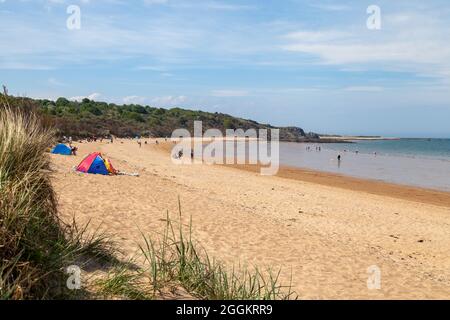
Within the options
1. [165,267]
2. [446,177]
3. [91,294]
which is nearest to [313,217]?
[165,267]

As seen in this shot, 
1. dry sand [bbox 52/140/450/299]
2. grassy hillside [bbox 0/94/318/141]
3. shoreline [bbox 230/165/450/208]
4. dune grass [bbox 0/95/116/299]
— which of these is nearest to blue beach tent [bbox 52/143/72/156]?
dry sand [bbox 52/140/450/299]

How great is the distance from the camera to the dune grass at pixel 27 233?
353 centimetres

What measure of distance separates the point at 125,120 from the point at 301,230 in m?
84.1

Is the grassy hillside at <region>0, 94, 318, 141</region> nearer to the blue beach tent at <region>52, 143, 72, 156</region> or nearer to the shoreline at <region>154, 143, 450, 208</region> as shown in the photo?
the blue beach tent at <region>52, 143, 72, 156</region>

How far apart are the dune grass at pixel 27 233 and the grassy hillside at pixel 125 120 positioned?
3330 cm

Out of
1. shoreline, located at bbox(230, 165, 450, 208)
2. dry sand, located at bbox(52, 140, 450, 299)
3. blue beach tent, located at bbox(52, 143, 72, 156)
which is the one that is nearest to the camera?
dry sand, located at bbox(52, 140, 450, 299)

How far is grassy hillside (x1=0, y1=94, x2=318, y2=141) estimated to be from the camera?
199 ft

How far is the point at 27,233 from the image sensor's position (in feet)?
12.6

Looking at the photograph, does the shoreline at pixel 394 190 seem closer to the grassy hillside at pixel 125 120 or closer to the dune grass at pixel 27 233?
the dune grass at pixel 27 233

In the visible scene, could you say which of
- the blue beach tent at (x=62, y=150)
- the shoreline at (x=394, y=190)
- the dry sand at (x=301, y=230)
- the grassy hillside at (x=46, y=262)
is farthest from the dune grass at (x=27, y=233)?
the blue beach tent at (x=62, y=150)

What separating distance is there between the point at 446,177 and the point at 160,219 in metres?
28.7

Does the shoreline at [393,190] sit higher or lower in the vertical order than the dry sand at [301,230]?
lower

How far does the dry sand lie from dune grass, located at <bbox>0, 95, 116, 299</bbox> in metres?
1.50
